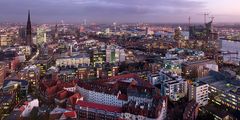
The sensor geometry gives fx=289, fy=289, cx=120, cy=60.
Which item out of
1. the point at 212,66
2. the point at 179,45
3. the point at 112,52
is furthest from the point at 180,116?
the point at 179,45

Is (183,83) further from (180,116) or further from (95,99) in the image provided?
(95,99)

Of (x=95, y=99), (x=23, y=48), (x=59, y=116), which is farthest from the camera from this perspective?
(x=23, y=48)

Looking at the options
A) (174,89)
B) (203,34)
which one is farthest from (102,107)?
(203,34)

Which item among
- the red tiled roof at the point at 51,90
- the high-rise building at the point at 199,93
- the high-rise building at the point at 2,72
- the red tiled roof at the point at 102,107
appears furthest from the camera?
the high-rise building at the point at 2,72

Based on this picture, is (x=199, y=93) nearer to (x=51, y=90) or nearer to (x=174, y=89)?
(x=174, y=89)

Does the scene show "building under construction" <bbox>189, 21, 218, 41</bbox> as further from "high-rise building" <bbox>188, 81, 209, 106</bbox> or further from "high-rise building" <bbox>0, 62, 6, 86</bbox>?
"high-rise building" <bbox>0, 62, 6, 86</bbox>

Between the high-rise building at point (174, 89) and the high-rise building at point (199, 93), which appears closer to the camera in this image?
the high-rise building at point (199, 93)

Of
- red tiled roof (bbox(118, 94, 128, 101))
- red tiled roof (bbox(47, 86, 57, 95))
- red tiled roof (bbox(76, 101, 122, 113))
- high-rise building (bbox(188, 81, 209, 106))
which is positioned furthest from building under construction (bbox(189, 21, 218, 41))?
red tiled roof (bbox(76, 101, 122, 113))

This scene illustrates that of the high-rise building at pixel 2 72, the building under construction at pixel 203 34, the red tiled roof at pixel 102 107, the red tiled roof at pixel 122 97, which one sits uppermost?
the building under construction at pixel 203 34

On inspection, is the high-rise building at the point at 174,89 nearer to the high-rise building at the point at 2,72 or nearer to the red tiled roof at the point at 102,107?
the red tiled roof at the point at 102,107

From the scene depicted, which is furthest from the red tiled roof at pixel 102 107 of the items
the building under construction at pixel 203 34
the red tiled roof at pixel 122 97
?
the building under construction at pixel 203 34

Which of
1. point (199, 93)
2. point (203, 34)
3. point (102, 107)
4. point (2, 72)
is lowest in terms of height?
point (102, 107)
